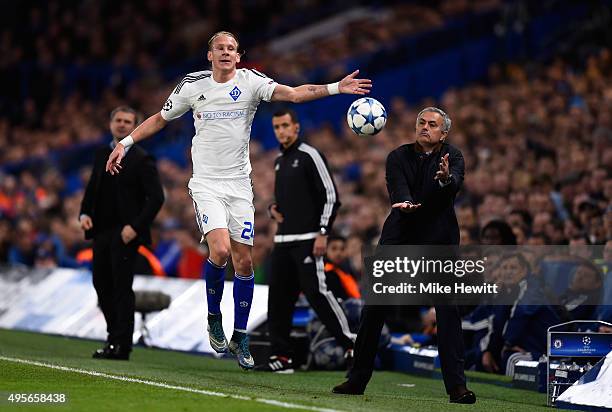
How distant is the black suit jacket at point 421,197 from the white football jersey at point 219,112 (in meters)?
1.50

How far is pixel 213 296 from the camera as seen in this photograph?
1070 centimetres

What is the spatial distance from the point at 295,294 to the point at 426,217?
2.97 m

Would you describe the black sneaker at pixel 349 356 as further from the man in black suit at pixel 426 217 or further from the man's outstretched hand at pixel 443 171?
the man's outstretched hand at pixel 443 171

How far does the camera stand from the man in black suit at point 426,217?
948 centimetres

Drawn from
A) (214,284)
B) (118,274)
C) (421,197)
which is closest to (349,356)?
(214,284)

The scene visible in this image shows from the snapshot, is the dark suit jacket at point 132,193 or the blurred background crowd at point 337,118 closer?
the dark suit jacket at point 132,193

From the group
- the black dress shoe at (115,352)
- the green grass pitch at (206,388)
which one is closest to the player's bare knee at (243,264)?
the green grass pitch at (206,388)

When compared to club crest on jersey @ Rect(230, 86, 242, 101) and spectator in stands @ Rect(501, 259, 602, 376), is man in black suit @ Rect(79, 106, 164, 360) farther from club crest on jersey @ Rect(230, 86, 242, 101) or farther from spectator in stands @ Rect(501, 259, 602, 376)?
spectator in stands @ Rect(501, 259, 602, 376)

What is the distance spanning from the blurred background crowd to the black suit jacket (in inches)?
127

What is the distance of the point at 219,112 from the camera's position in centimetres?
1053

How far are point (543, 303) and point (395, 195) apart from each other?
309 centimetres

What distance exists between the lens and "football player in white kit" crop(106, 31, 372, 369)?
34.2 feet

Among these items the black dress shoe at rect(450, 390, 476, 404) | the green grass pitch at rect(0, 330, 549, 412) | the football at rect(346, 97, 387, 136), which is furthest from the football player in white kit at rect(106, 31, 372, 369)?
the black dress shoe at rect(450, 390, 476, 404)

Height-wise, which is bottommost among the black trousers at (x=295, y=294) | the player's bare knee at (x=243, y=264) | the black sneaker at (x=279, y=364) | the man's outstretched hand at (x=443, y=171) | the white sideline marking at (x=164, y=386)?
the black sneaker at (x=279, y=364)
